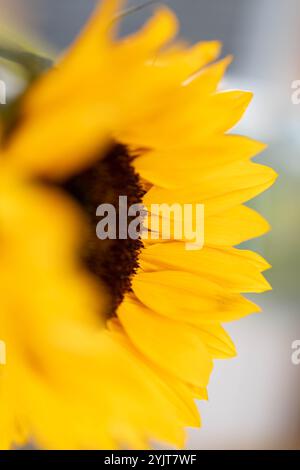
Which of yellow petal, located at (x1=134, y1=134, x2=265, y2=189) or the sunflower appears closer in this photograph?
the sunflower

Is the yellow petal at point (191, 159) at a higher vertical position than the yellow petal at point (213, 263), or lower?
higher

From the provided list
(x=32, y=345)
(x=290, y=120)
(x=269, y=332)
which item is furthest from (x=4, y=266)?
(x=269, y=332)

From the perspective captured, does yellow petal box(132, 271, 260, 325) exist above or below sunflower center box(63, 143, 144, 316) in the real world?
below

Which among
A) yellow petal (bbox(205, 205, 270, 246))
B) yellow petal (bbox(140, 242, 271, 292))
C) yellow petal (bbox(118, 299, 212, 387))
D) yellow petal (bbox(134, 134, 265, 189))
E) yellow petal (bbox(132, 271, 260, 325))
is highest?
yellow petal (bbox(134, 134, 265, 189))

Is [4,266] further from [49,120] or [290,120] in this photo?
[290,120]

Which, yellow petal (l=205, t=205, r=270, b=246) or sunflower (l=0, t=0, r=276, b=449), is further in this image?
yellow petal (l=205, t=205, r=270, b=246)

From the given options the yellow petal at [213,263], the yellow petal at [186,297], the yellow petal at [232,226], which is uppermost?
the yellow petal at [232,226]
